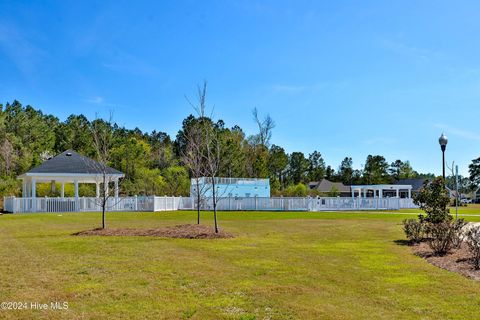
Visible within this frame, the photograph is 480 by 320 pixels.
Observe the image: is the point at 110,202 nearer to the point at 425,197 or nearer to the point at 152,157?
the point at 425,197

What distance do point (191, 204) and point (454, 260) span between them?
987 inches

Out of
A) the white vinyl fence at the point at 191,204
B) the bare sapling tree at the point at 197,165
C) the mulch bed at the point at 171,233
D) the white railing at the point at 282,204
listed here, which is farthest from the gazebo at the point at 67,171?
the mulch bed at the point at 171,233

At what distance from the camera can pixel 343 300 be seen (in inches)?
245

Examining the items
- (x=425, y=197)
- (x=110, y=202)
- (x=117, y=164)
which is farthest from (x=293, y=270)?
(x=117, y=164)

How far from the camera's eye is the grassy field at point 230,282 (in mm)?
5684

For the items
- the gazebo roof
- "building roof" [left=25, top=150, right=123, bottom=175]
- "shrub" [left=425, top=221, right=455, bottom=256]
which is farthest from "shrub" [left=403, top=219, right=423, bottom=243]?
"building roof" [left=25, top=150, right=123, bottom=175]

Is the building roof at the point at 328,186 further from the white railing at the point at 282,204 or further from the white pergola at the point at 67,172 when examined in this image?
the white pergola at the point at 67,172

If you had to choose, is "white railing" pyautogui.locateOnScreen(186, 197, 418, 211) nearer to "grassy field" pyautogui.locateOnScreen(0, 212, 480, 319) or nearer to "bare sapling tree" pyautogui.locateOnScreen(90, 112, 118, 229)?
"bare sapling tree" pyautogui.locateOnScreen(90, 112, 118, 229)

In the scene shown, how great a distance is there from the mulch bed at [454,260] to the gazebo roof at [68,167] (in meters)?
22.2

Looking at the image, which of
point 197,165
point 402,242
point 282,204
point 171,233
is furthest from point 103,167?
point 282,204

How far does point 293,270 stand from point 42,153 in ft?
159

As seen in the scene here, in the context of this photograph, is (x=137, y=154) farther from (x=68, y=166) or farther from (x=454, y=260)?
(x=454, y=260)

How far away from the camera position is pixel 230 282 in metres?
7.29

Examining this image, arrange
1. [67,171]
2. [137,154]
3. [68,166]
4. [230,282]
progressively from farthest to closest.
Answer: [137,154]
[68,166]
[67,171]
[230,282]
